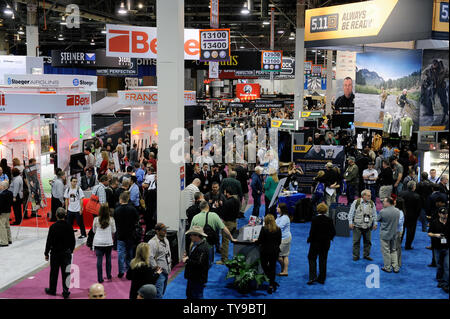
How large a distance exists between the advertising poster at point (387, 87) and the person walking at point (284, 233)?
10.1 metres

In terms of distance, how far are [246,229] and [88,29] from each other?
30.9 m

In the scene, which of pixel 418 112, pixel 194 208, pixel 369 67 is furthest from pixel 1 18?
pixel 194 208

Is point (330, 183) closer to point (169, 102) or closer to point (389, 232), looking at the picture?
point (389, 232)

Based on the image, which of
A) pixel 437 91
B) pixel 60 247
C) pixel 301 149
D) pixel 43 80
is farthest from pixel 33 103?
pixel 437 91

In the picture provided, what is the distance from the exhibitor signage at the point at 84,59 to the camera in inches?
802

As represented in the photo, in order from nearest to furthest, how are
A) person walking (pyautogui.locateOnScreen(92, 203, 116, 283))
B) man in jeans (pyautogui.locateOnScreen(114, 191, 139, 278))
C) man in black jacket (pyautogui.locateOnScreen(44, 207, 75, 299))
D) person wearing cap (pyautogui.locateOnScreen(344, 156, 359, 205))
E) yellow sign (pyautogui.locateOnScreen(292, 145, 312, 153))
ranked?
1. man in black jacket (pyautogui.locateOnScreen(44, 207, 75, 299))
2. person walking (pyautogui.locateOnScreen(92, 203, 116, 283))
3. man in jeans (pyautogui.locateOnScreen(114, 191, 139, 278))
4. person wearing cap (pyautogui.locateOnScreen(344, 156, 359, 205))
5. yellow sign (pyautogui.locateOnScreen(292, 145, 312, 153))

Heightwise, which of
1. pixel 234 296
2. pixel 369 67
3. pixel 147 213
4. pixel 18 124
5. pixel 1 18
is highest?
pixel 1 18

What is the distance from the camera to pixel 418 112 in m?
16.2

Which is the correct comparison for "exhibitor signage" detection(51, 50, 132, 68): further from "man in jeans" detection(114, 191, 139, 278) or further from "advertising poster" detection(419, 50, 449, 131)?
"man in jeans" detection(114, 191, 139, 278)

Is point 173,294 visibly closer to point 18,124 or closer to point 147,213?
point 147,213

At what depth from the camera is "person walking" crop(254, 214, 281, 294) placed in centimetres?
734

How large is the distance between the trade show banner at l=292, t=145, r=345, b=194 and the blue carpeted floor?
404 centimetres

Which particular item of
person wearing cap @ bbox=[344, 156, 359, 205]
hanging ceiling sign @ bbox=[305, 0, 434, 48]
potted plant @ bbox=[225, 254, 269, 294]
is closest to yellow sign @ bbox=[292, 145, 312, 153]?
person wearing cap @ bbox=[344, 156, 359, 205]

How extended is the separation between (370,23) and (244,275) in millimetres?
6405
